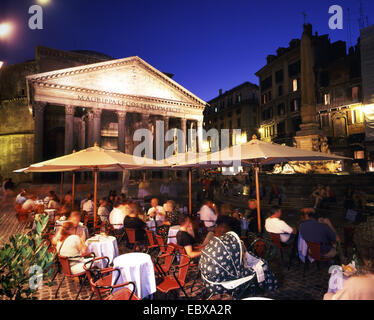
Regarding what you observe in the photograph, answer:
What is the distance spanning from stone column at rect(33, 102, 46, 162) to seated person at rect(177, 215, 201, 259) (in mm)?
18778

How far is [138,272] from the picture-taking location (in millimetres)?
3643

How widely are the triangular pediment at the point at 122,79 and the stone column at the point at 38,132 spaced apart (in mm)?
2301

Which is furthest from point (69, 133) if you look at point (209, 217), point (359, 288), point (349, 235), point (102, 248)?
point (359, 288)

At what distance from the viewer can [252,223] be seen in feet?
19.3

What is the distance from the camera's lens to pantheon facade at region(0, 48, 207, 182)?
2027cm

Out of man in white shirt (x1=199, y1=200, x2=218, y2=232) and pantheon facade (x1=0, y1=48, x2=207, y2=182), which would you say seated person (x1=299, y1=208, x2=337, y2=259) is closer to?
man in white shirt (x1=199, y1=200, x2=218, y2=232)

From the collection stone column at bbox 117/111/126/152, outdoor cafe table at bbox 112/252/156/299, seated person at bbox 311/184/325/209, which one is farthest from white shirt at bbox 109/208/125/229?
stone column at bbox 117/111/126/152

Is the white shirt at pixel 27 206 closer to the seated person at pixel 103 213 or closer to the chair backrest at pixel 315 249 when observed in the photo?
the seated person at pixel 103 213

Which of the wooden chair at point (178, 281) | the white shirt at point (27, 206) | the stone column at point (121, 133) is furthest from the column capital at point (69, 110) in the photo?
the wooden chair at point (178, 281)

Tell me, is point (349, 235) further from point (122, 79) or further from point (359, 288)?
point (122, 79)
